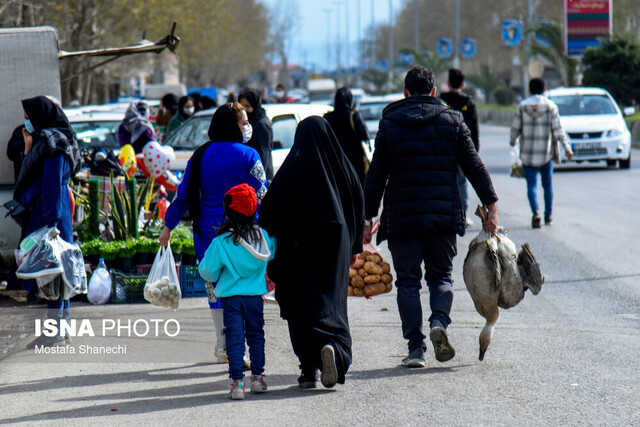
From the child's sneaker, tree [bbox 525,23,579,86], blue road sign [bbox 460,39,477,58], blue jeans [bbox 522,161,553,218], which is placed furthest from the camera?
blue road sign [bbox 460,39,477,58]

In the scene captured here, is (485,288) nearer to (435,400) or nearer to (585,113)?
(435,400)

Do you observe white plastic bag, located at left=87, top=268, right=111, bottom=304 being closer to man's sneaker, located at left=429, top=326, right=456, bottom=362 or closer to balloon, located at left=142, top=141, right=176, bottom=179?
balloon, located at left=142, top=141, right=176, bottom=179

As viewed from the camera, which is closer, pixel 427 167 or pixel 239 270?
pixel 239 270

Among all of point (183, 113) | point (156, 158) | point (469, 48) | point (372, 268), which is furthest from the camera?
point (469, 48)

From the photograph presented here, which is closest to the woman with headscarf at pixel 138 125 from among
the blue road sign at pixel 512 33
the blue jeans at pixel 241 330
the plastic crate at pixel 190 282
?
the plastic crate at pixel 190 282

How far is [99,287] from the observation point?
28.8 feet

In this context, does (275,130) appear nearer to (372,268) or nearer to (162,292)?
(372,268)

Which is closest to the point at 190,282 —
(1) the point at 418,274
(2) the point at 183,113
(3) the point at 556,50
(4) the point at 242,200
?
(1) the point at 418,274

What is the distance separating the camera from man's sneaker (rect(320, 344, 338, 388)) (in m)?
5.55

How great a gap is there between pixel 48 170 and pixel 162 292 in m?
1.31

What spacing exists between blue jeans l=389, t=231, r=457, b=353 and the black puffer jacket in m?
0.09

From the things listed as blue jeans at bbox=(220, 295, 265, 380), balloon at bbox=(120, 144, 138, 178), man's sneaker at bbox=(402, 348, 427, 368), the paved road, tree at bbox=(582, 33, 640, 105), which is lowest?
the paved road

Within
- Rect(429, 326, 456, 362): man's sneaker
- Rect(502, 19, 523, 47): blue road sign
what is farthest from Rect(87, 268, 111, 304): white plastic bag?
Rect(502, 19, 523, 47): blue road sign

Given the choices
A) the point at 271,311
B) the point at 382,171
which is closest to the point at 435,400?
the point at 382,171
